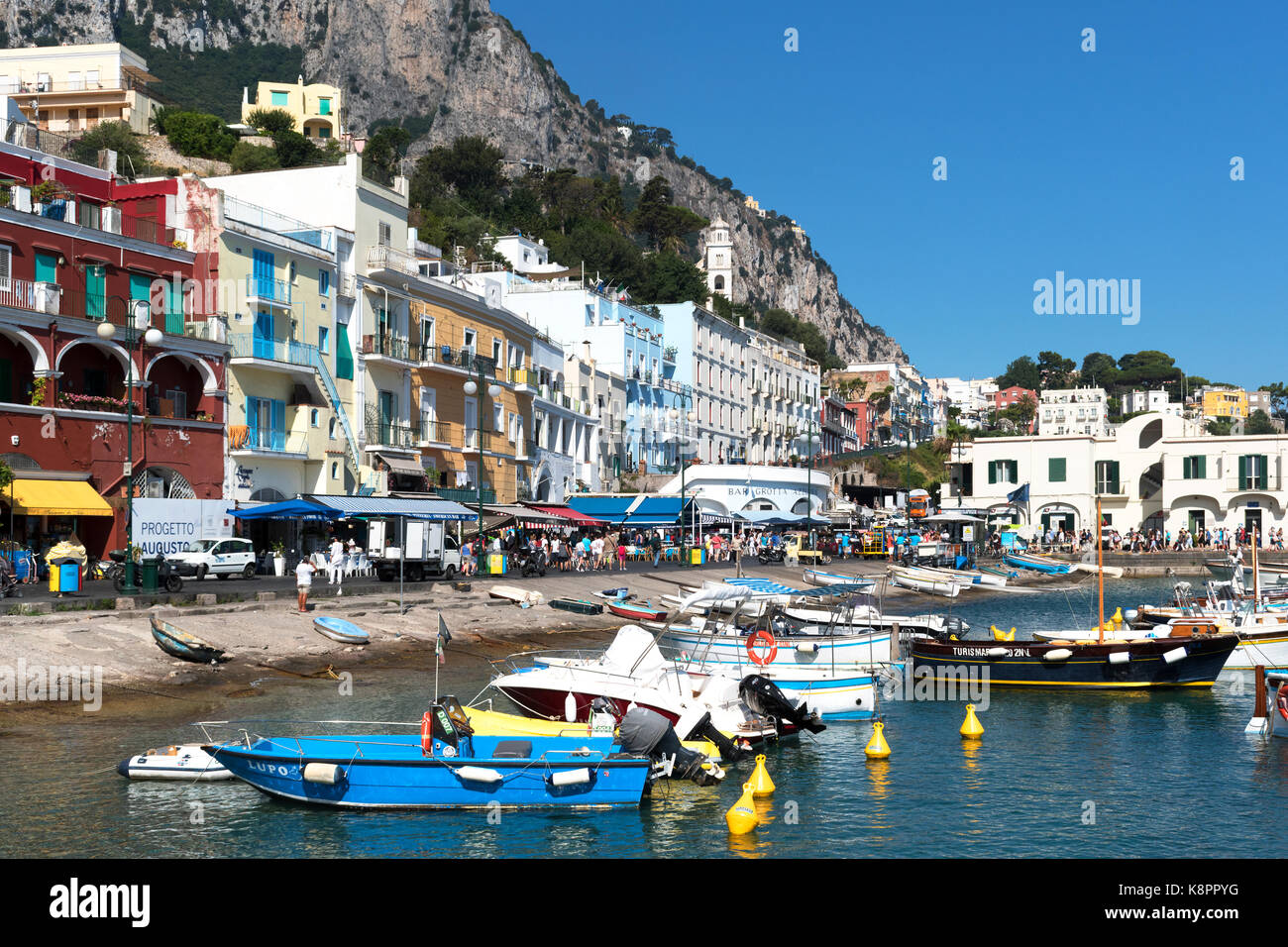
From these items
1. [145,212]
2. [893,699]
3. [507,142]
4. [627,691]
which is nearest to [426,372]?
[145,212]

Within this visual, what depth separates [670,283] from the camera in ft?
370

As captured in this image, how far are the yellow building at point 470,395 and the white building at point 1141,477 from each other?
4133 centimetres

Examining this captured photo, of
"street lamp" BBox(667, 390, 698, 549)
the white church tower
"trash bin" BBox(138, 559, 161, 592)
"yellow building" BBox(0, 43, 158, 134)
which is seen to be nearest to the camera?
"trash bin" BBox(138, 559, 161, 592)

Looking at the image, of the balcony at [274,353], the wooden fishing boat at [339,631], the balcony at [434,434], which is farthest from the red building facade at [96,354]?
the balcony at [434,434]

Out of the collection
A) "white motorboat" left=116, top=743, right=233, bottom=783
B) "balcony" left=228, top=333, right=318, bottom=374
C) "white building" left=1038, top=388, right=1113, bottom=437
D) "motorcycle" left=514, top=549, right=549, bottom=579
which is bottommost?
"white motorboat" left=116, top=743, right=233, bottom=783

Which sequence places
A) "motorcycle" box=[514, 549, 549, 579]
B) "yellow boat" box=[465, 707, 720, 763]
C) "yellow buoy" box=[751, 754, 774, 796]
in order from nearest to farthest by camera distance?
1. "yellow buoy" box=[751, 754, 774, 796]
2. "yellow boat" box=[465, 707, 720, 763]
3. "motorcycle" box=[514, 549, 549, 579]

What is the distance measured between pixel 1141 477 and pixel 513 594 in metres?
64.2

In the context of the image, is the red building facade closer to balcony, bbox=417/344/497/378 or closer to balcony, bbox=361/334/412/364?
balcony, bbox=361/334/412/364

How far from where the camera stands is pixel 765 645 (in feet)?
87.4

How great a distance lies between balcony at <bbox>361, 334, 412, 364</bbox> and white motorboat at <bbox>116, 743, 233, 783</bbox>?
3324 centimetres

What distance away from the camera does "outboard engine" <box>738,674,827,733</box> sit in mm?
21875

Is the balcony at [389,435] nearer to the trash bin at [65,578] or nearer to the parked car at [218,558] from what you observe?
the parked car at [218,558]

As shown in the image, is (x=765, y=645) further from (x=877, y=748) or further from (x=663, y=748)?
(x=663, y=748)

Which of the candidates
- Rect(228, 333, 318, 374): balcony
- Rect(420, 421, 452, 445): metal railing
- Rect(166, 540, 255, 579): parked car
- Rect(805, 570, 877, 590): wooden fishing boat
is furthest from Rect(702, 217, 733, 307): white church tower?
Rect(166, 540, 255, 579): parked car
